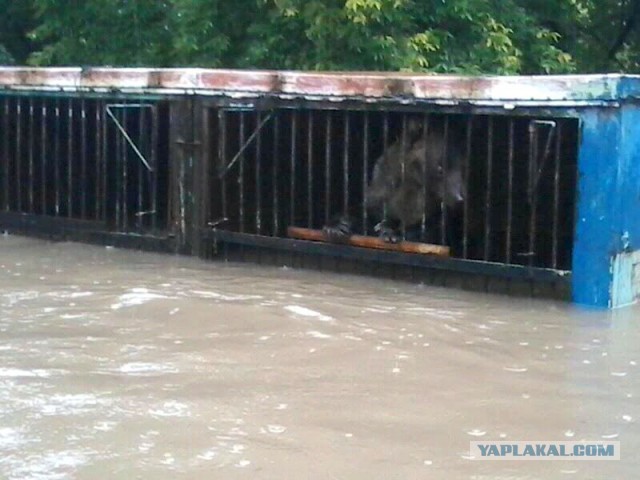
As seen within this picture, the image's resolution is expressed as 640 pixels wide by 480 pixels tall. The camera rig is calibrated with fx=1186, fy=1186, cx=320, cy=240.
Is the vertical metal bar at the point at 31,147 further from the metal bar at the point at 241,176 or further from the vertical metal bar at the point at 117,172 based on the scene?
the metal bar at the point at 241,176

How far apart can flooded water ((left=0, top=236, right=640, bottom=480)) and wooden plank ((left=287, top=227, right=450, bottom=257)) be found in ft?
0.85

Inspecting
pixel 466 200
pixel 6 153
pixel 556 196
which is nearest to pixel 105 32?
pixel 6 153

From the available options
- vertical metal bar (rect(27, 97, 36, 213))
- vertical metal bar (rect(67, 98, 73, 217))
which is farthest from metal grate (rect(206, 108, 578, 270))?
vertical metal bar (rect(27, 97, 36, 213))

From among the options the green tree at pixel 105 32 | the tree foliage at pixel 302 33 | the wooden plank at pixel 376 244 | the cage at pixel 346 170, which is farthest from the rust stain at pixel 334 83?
the green tree at pixel 105 32

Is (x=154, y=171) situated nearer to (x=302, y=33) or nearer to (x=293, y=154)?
(x=293, y=154)

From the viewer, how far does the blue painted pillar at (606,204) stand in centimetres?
723

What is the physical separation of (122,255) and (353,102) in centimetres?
239

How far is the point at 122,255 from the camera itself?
368 inches

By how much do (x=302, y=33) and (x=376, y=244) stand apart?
21.4 ft

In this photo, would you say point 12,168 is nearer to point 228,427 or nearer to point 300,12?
point 300,12

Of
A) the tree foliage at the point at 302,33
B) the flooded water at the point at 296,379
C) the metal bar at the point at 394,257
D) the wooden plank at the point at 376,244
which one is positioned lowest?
the flooded water at the point at 296,379

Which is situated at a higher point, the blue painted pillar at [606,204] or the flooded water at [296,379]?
the blue painted pillar at [606,204]

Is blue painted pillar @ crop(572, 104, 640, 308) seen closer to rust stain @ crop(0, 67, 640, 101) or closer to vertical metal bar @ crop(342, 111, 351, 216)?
rust stain @ crop(0, 67, 640, 101)

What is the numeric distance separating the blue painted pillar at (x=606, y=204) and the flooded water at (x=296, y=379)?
23cm
